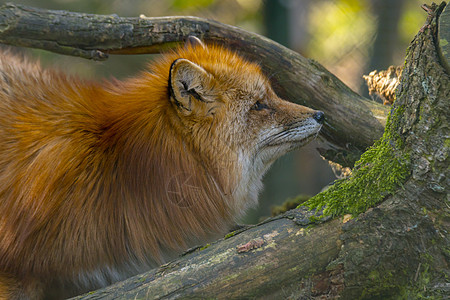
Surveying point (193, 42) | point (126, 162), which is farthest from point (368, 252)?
point (193, 42)

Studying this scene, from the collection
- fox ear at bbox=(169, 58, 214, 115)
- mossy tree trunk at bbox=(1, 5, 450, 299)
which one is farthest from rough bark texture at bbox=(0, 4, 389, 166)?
mossy tree trunk at bbox=(1, 5, 450, 299)

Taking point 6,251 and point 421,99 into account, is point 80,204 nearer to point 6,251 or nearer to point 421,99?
point 6,251

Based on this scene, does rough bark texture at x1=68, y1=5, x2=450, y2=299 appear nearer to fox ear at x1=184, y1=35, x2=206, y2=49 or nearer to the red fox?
the red fox

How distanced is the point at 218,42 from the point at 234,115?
744 mm

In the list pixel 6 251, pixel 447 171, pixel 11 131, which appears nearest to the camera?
pixel 447 171

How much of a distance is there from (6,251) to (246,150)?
1332 mm

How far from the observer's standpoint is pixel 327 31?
5480 mm

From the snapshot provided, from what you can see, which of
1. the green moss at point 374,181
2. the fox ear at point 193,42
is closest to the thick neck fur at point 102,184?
the fox ear at point 193,42

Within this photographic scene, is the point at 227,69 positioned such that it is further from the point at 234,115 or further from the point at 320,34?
the point at 320,34

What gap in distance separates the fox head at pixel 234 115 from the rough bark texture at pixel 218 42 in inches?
11.8

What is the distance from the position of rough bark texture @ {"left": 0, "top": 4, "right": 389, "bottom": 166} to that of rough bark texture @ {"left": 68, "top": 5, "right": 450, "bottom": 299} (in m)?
1.27

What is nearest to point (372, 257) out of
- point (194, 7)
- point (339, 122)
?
point (339, 122)

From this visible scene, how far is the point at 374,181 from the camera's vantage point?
2.00m

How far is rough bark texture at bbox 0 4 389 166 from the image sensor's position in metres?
3.10
